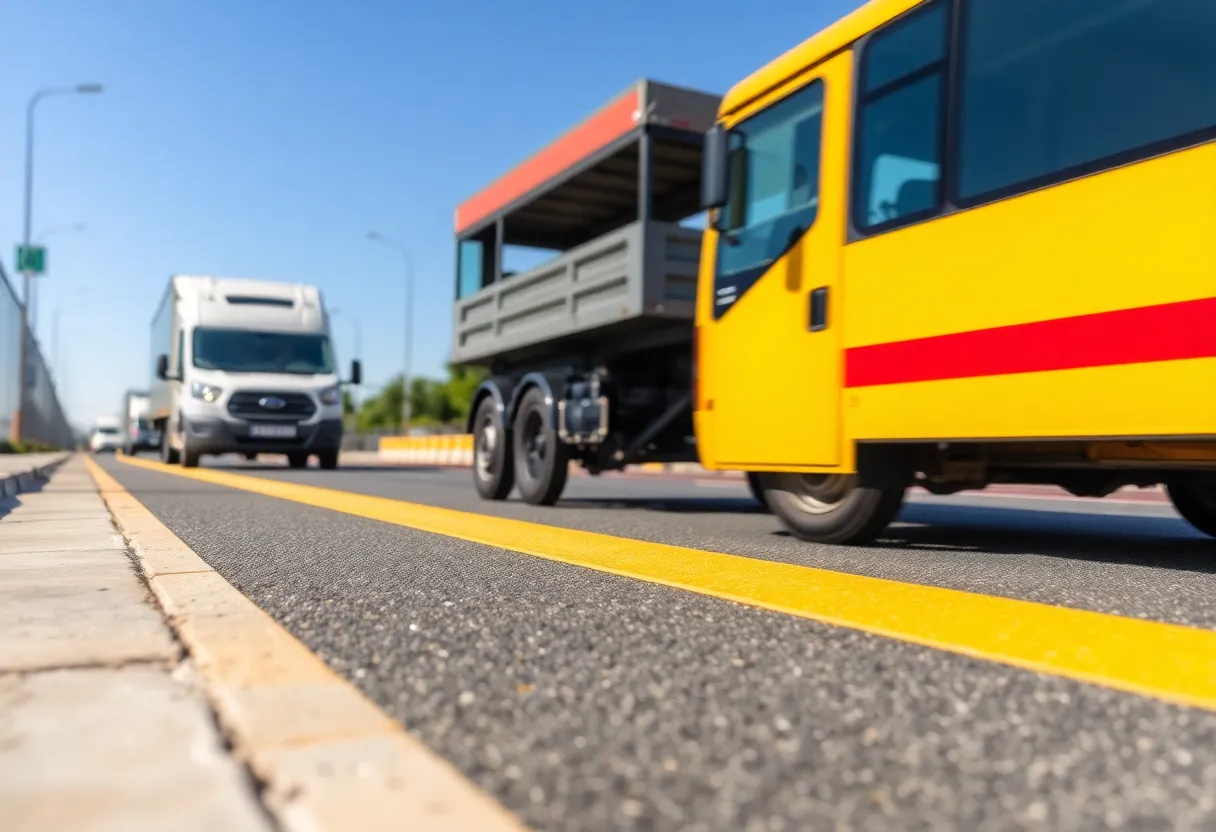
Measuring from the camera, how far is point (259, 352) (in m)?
17.2

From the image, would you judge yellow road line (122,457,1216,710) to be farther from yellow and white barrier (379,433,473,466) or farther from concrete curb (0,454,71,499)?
yellow and white barrier (379,433,473,466)

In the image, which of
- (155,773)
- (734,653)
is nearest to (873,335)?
(734,653)

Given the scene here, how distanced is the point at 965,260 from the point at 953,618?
1862 mm

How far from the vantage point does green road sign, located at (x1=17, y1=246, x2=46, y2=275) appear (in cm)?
2950

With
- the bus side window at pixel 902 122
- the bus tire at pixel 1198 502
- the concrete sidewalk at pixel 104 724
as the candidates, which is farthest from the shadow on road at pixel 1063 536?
the concrete sidewalk at pixel 104 724

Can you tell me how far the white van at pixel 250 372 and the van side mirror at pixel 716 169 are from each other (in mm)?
12213

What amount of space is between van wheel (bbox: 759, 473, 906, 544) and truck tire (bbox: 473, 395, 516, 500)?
3447mm

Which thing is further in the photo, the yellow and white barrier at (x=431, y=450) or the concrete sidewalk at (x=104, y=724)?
the yellow and white barrier at (x=431, y=450)

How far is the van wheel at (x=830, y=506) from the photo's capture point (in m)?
4.92

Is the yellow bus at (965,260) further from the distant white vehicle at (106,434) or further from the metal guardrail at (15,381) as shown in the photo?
the distant white vehicle at (106,434)

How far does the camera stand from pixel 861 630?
2738mm

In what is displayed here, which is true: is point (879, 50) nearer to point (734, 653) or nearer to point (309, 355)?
point (734, 653)

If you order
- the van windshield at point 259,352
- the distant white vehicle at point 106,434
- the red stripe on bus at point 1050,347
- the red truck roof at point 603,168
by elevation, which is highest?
the red truck roof at point 603,168

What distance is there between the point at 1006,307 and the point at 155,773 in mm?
3537
